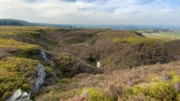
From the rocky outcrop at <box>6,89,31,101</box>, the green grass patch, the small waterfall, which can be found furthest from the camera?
the small waterfall

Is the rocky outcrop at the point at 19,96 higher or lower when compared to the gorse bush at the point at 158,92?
lower

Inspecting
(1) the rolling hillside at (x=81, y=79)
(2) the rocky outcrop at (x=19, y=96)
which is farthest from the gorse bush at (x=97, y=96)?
(2) the rocky outcrop at (x=19, y=96)

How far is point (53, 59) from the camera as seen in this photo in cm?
2792

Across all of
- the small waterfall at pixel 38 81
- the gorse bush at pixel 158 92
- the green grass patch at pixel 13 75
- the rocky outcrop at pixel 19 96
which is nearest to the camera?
the gorse bush at pixel 158 92

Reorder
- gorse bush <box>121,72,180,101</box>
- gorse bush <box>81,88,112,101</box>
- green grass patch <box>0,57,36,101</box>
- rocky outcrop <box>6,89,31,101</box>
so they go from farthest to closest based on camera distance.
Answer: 1. green grass patch <box>0,57,36,101</box>
2. rocky outcrop <box>6,89,31,101</box>
3. gorse bush <box>121,72,180,101</box>
4. gorse bush <box>81,88,112,101</box>

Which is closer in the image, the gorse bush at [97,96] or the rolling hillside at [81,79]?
the gorse bush at [97,96]

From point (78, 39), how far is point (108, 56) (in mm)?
34819

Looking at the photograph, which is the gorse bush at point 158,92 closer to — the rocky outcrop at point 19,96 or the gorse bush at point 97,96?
the gorse bush at point 97,96

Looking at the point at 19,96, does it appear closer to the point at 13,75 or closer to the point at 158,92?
the point at 13,75

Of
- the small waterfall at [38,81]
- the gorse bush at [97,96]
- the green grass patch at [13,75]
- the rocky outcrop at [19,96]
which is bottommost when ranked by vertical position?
the small waterfall at [38,81]

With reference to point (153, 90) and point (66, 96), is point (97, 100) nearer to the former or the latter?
point (153, 90)

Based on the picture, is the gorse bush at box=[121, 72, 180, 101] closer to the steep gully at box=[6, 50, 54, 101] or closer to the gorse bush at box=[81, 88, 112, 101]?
the gorse bush at box=[81, 88, 112, 101]

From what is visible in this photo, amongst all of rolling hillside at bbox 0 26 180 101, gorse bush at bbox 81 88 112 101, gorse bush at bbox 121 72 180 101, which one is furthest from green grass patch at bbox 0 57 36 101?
gorse bush at bbox 121 72 180 101

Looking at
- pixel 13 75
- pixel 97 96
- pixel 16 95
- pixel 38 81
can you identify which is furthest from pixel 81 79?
pixel 97 96
